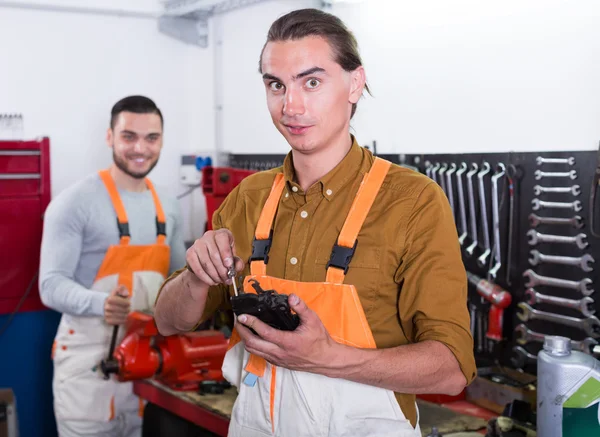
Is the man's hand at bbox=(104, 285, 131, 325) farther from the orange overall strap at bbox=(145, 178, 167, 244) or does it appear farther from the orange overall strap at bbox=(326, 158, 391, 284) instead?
the orange overall strap at bbox=(326, 158, 391, 284)

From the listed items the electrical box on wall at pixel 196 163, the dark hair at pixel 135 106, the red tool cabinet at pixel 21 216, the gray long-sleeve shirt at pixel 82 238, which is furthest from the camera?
the electrical box on wall at pixel 196 163

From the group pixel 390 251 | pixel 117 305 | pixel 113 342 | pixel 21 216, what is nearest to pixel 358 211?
pixel 390 251

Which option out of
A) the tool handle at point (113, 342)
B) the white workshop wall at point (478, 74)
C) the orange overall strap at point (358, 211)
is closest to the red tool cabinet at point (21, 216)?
the tool handle at point (113, 342)

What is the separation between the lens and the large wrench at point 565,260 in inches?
89.0

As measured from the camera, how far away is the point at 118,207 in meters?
2.97

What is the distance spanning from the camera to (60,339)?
3.00m

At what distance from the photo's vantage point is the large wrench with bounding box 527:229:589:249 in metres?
2.27

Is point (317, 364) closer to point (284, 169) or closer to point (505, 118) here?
point (284, 169)

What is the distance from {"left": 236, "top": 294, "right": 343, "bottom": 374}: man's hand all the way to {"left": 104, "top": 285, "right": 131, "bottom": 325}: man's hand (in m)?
1.54

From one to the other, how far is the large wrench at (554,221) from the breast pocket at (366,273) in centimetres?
110

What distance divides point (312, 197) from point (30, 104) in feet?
8.89

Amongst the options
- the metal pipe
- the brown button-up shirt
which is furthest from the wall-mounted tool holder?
the metal pipe

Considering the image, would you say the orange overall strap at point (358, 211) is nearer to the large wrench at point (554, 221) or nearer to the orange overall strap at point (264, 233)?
the orange overall strap at point (264, 233)

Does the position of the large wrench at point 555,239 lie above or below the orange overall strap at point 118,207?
below
